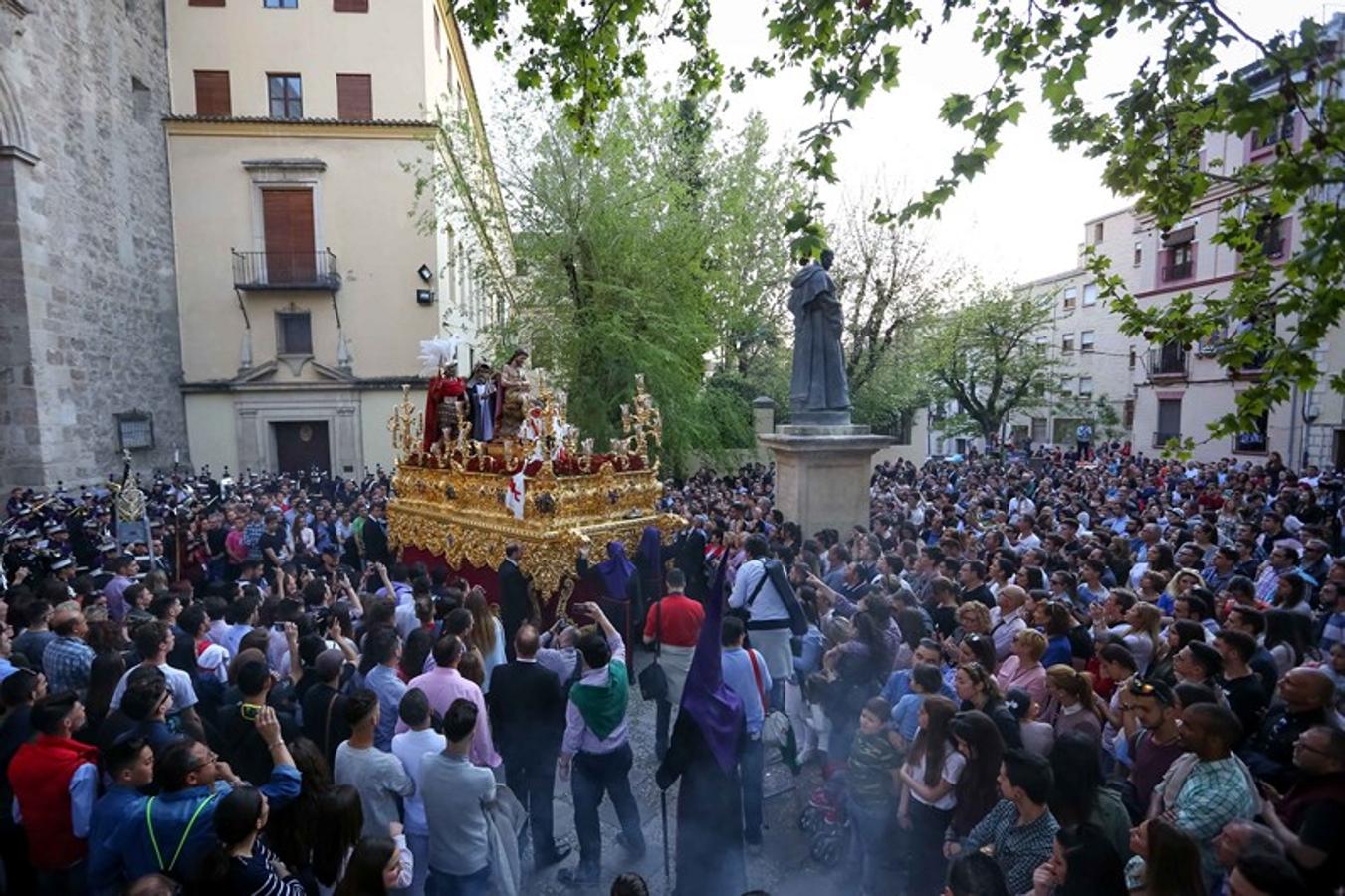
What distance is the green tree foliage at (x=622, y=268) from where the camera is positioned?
17.5m

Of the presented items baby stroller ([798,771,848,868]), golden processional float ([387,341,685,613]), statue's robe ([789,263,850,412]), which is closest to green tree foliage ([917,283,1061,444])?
statue's robe ([789,263,850,412])

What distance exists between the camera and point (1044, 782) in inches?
122

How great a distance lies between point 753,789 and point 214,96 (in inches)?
926

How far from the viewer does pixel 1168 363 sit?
2914 cm

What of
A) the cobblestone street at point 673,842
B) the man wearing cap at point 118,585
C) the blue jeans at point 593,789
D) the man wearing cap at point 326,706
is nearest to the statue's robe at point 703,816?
the cobblestone street at point 673,842

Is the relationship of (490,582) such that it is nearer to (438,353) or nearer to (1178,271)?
(438,353)

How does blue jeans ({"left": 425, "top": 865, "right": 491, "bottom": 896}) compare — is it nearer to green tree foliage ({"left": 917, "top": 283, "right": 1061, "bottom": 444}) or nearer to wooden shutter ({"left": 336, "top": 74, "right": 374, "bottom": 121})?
wooden shutter ({"left": 336, "top": 74, "right": 374, "bottom": 121})

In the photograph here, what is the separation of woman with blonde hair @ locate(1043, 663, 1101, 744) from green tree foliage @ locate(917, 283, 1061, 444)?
79.4 feet

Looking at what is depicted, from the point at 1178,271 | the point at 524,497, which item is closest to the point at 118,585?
the point at 524,497

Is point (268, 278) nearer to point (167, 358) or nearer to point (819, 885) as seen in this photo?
point (167, 358)

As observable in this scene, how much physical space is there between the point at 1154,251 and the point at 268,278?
31.7 m

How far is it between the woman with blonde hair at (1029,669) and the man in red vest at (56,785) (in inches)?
184

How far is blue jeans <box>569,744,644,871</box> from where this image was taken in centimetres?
485

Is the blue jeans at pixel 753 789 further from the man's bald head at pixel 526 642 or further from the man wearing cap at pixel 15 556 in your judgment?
the man wearing cap at pixel 15 556
